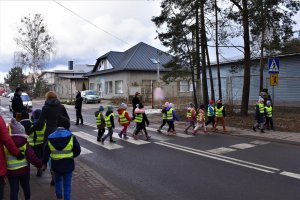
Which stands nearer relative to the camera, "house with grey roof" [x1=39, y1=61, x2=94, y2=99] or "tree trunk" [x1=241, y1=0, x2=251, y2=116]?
"tree trunk" [x1=241, y1=0, x2=251, y2=116]

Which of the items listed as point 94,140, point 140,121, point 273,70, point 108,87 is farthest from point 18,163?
point 108,87

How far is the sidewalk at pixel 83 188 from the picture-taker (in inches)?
237

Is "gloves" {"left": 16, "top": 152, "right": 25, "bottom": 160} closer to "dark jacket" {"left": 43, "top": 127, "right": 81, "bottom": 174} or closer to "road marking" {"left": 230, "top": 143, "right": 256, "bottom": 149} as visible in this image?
"dark jacket" {"left": 43, "top": 127, "right": 81, "bottom": 174}

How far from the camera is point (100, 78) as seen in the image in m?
47.8

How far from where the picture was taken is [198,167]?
8398 mm

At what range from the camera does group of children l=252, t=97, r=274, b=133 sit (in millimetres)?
14523

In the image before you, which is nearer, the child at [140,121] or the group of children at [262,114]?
the child at [140,121]

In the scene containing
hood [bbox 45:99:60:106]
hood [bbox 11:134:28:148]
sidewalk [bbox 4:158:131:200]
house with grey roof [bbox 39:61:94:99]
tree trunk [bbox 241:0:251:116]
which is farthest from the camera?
house with grey roof [bbox 39:61:94:99]

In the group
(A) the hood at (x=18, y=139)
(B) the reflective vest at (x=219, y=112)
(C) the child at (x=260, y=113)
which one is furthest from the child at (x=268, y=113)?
(A) the hood at (x=18, y=139)

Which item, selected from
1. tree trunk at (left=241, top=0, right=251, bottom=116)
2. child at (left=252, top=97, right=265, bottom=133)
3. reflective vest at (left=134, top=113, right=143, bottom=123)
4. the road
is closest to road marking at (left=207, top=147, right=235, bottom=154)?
the road

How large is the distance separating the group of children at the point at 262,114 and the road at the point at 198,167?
6.37ft

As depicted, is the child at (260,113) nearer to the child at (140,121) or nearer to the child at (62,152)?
the child at (140,121)

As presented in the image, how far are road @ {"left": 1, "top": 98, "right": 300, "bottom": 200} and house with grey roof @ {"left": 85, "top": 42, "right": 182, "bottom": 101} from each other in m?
25.8

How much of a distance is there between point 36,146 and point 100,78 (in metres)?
40.5
